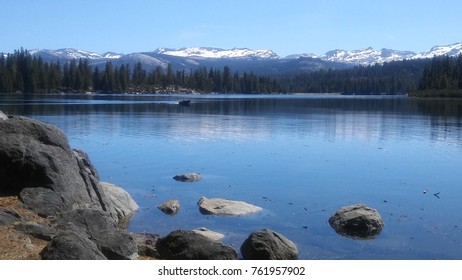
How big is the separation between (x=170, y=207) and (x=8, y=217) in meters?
7.82

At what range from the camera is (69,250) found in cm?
1041

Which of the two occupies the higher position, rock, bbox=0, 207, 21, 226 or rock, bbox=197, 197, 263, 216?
rock, bbox=0, 207, 21, 226

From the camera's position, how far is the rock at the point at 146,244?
1439 centimetres

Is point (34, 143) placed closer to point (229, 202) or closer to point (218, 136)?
point (229, 202)

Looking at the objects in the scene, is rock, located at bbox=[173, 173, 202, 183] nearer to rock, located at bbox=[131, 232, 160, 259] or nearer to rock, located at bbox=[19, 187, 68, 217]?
rock, located at bbox=[131, 232, 160, 259]

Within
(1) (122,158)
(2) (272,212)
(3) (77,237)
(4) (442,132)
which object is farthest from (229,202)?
(4) (442,132)

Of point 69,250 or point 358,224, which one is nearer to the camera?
point 69,250

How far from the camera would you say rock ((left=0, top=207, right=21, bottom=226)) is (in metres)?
13.1

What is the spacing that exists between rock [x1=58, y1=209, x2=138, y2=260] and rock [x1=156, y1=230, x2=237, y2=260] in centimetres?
116

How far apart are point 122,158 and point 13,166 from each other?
17786mm

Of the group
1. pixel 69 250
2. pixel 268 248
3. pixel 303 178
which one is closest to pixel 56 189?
pixel 69 250

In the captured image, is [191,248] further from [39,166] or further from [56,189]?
[39,166]

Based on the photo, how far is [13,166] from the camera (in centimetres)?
1681

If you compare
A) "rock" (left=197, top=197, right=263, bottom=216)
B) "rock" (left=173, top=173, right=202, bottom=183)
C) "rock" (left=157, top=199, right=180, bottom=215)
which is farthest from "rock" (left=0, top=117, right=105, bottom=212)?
"rock" (left=173, top=173, right=202, bottom=183)
